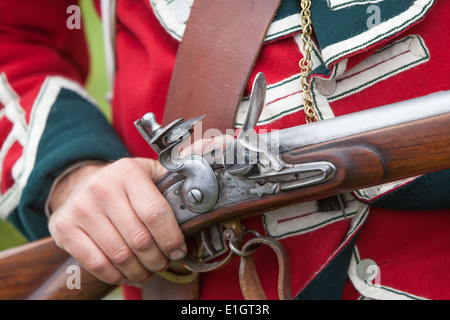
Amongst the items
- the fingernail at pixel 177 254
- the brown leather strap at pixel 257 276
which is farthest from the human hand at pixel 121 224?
the brown leather strap at pixel 257 276

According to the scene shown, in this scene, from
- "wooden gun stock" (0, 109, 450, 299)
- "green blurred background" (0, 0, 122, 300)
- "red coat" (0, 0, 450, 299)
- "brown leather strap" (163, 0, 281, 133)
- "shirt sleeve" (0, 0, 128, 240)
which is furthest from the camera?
"green blurred background" (0, 0, 122, 300)

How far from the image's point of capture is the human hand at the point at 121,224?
1066 millimetres

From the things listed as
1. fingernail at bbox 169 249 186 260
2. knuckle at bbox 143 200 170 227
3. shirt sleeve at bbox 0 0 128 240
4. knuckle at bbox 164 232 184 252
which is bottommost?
→ fingernail at bbox 169 249 186 260

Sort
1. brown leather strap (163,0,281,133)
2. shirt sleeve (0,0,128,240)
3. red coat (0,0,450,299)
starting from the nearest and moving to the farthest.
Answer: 1. red coat (0,0,450,299)
2. brown leather strap (163,0,281,133)
3. shirt sleeve (0,0,128,240)

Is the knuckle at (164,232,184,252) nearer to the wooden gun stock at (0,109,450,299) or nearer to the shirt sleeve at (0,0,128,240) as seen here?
the wooden gun stock at (0,109,450,299)

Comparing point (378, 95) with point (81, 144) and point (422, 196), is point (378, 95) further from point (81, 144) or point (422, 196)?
point (81, 144)

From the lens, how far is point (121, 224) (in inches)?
42.2

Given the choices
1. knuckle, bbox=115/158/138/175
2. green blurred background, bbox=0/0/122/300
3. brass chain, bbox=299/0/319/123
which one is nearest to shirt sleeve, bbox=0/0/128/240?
knuckle, bbox=115/158/138/175

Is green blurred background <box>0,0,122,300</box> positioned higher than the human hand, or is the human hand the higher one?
green blurred background <box>0,0,122,300</box>

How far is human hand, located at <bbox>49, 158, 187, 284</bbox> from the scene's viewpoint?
42.0 inches

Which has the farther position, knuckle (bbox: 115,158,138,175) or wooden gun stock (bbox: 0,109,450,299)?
knuckle (bbox: 115,158,138,175)

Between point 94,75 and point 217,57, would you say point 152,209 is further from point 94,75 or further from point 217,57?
point 94,75

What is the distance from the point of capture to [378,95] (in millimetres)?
1027
